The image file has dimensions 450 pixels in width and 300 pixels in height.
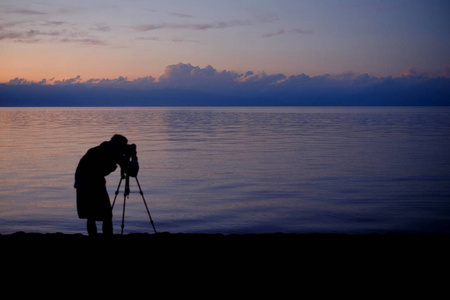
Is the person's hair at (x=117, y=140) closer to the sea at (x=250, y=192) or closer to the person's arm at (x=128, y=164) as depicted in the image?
the person's arm at (x=128, y=164)

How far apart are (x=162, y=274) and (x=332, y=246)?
2927 millimetres

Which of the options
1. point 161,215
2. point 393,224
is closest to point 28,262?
point 161,215

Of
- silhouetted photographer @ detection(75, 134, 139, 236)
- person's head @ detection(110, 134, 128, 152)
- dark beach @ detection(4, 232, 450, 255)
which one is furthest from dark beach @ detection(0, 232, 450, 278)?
person's head @ detection(110, 134, 128, 152)

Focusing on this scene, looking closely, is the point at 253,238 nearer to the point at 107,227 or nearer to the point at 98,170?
the point at 107,227

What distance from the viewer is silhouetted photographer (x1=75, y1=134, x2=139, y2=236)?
6309 millimetres

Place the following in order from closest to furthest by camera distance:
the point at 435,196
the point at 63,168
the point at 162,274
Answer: the point at 162,274 → the point at 435,196 → the point at 63,168

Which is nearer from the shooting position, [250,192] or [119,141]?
[119,141]

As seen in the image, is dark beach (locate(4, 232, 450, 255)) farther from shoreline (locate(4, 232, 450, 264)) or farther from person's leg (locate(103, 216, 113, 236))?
person's leg (locate(103, 216, 113, 236))

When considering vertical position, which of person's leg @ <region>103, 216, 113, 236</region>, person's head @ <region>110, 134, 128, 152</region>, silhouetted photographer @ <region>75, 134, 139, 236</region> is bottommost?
person's leg @ <region>103, 216, 113, 236</region>

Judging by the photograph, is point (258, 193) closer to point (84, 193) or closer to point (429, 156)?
point (84, 193)

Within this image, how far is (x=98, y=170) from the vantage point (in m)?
6.41

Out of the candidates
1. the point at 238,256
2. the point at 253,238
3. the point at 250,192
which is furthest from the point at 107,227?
the point at 250,192

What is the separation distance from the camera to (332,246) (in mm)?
7152

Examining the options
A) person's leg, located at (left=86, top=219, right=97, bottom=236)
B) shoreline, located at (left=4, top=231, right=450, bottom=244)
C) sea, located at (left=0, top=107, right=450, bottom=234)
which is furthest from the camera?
sea, located at (left=0, top=107, right=450, bottom=234)
